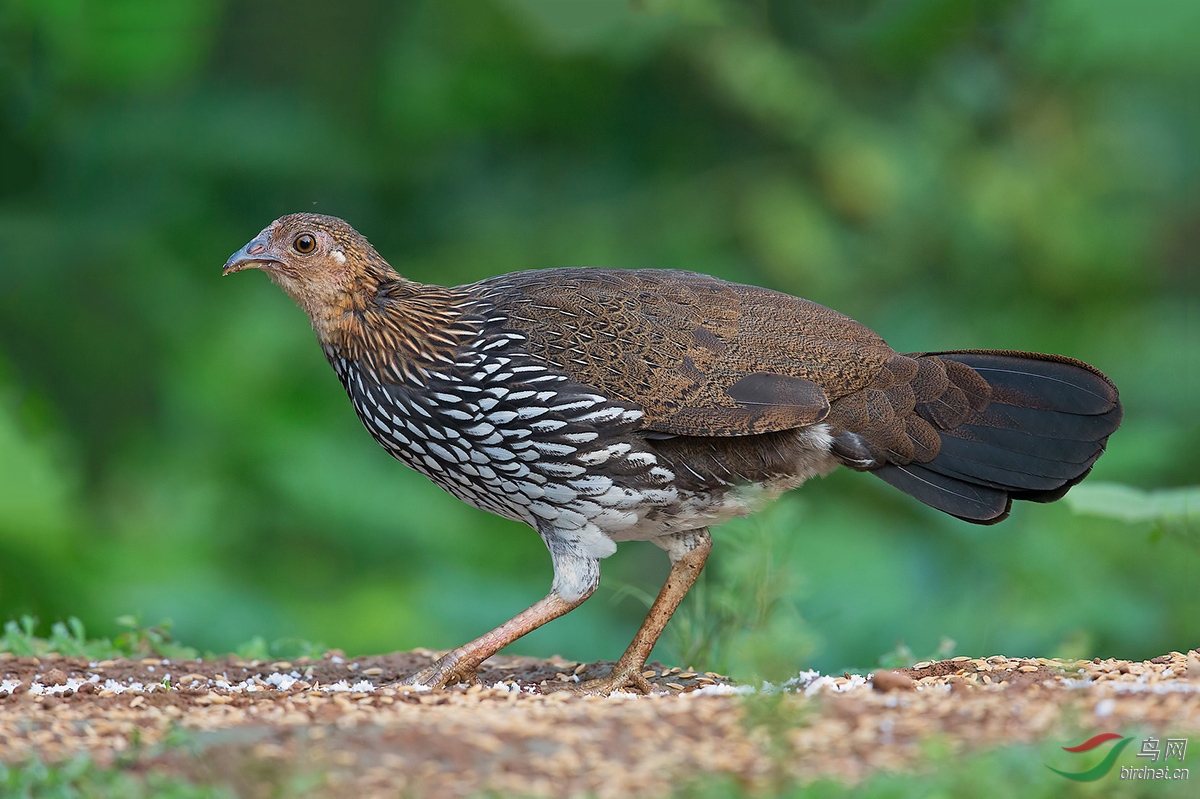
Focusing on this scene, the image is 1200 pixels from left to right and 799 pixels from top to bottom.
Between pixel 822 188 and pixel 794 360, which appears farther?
pixel 822 188

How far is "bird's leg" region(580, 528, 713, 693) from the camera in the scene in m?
4.27

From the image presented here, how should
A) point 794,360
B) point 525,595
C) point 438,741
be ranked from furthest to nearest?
point 525,595 → point 794,360 → point 438,741

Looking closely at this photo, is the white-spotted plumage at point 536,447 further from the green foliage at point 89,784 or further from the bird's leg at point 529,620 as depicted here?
the green foliage at point 89,784

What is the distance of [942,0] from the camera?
24.8 feet

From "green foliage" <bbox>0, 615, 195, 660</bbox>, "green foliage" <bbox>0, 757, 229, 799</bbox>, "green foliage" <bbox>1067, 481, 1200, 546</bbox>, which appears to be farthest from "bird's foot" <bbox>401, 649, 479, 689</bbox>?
"green foliage" <bbox>1067, 481, 1200, 546</bbox>

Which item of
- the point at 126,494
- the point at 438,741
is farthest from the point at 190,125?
the point at 438,741

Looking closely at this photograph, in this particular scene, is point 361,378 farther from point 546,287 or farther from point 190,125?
point 190,125

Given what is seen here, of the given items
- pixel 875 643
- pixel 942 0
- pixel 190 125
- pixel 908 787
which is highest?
pixel 942 0

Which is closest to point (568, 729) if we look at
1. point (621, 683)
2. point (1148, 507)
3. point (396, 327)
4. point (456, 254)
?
point (621, 683)

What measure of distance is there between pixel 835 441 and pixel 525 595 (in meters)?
3.11

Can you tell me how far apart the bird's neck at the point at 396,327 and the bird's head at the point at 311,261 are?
0.08 feet

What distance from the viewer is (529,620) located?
423cm

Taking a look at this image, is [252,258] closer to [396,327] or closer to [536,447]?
[396,327]

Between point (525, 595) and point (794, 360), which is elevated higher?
point (794, 360)
